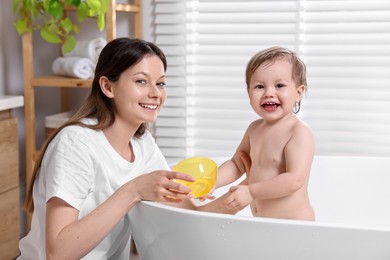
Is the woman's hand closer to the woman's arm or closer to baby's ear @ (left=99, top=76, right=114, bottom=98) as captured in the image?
the woman's arm

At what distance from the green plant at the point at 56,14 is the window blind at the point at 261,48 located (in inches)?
16.6

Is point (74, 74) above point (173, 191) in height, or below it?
above

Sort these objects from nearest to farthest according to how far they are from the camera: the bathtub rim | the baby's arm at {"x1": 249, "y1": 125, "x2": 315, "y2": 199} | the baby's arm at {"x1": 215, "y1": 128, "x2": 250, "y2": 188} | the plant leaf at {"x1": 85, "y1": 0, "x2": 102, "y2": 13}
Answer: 1. the bathtub rim
2. the baby's arm at {"x1": 249, "y1": 125, "x2": 315, "y2": 199}
3. the baby's arm at {"x1": 215, "y1": 128, "x2": 250, "y2": 188}
4. the plant leaf at {"x1": 85, "y1": 0, "x2": 102, "y2": 13}

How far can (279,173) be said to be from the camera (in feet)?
5.72

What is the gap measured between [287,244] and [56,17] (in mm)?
1495

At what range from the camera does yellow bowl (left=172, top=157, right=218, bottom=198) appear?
1516mm

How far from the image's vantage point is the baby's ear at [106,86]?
5.21ft

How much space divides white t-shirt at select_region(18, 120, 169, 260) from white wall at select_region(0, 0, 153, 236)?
1.21 m

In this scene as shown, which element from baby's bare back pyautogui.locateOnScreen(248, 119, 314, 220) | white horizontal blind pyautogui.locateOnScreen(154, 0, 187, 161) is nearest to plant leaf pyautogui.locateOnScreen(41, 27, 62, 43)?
white horizontal blind pyautogui.locateOnScreen(154, 0, 187, 161)

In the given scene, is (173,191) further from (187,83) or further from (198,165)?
(187,83)

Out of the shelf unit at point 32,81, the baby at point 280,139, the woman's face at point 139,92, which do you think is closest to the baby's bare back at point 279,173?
the baby at point 280,139

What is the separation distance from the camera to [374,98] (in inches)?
100

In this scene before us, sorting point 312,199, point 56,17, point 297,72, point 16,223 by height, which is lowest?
point 16,223

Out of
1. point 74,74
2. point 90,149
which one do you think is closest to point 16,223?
point 74,74
